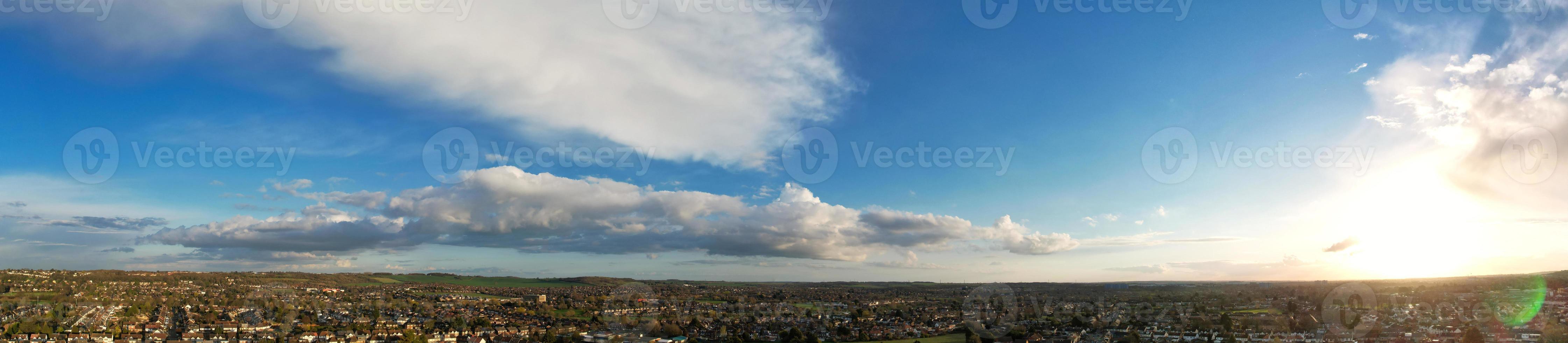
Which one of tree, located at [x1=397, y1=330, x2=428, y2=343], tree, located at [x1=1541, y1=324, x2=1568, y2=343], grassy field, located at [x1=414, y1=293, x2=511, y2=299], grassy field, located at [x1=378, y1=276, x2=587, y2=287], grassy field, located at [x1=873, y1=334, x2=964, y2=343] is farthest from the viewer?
grassy field, located at [x1=378, y1=276, x2=587, y2=287]

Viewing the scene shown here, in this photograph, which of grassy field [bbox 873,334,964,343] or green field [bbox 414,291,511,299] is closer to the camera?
grassy field [bbox 873,334,964,343]

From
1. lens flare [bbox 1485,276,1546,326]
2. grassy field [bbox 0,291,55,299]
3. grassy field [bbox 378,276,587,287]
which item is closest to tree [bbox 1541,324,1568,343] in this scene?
lens flare [bbox 1485,276,1546,326]

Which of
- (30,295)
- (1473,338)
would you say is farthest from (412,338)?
(1473,338)

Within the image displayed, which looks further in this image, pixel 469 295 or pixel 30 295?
pixel 469 295

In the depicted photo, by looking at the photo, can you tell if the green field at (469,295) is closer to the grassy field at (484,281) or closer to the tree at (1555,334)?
the grassy field at (484,281)

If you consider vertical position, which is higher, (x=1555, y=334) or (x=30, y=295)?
(x=1555, y=334)

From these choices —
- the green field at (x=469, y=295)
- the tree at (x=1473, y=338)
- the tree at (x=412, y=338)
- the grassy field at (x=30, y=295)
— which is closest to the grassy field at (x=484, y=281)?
the green field at (x=469, y=295)

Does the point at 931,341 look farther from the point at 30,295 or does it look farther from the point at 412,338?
the point at 30,295

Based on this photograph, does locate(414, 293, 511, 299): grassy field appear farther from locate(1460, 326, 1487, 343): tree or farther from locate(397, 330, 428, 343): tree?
locate(1460, 326, 1487, 343): tree
